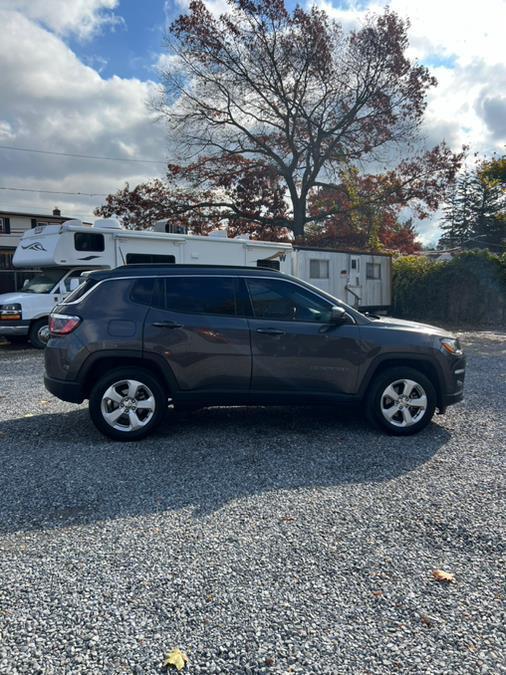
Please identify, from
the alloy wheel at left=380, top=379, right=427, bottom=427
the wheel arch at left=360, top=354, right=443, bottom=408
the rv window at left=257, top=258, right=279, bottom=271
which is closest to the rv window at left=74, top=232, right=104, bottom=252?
the rv window at left=257, top=258, right=279, bottom=271

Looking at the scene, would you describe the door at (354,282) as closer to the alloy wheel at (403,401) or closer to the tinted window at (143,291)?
the alloy wheel at (403,401)

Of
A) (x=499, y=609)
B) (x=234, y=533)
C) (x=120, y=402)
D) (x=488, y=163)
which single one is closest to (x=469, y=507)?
(x=499, y=609)

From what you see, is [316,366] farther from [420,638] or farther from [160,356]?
[420,638]

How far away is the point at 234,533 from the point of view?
3.05 meters

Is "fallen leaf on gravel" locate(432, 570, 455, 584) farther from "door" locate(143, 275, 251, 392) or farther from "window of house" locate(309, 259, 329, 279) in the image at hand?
"window of house" locate(309, 259, 329, 279)

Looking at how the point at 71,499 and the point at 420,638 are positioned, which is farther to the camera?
the point at 71,499

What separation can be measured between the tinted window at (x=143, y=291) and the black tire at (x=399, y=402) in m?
2.54

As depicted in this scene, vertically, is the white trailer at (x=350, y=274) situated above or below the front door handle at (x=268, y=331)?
above

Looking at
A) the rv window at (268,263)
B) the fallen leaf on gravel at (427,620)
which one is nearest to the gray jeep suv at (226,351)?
the fallen leaf on gravel at (427,620)

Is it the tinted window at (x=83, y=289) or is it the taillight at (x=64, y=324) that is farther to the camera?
the tinted window at (x=83, y=289)

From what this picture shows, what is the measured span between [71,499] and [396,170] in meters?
20.3

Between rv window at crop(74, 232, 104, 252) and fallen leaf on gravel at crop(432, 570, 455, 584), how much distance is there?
10.0 m

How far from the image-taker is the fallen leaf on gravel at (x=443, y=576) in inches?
101

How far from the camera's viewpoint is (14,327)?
1086cm
